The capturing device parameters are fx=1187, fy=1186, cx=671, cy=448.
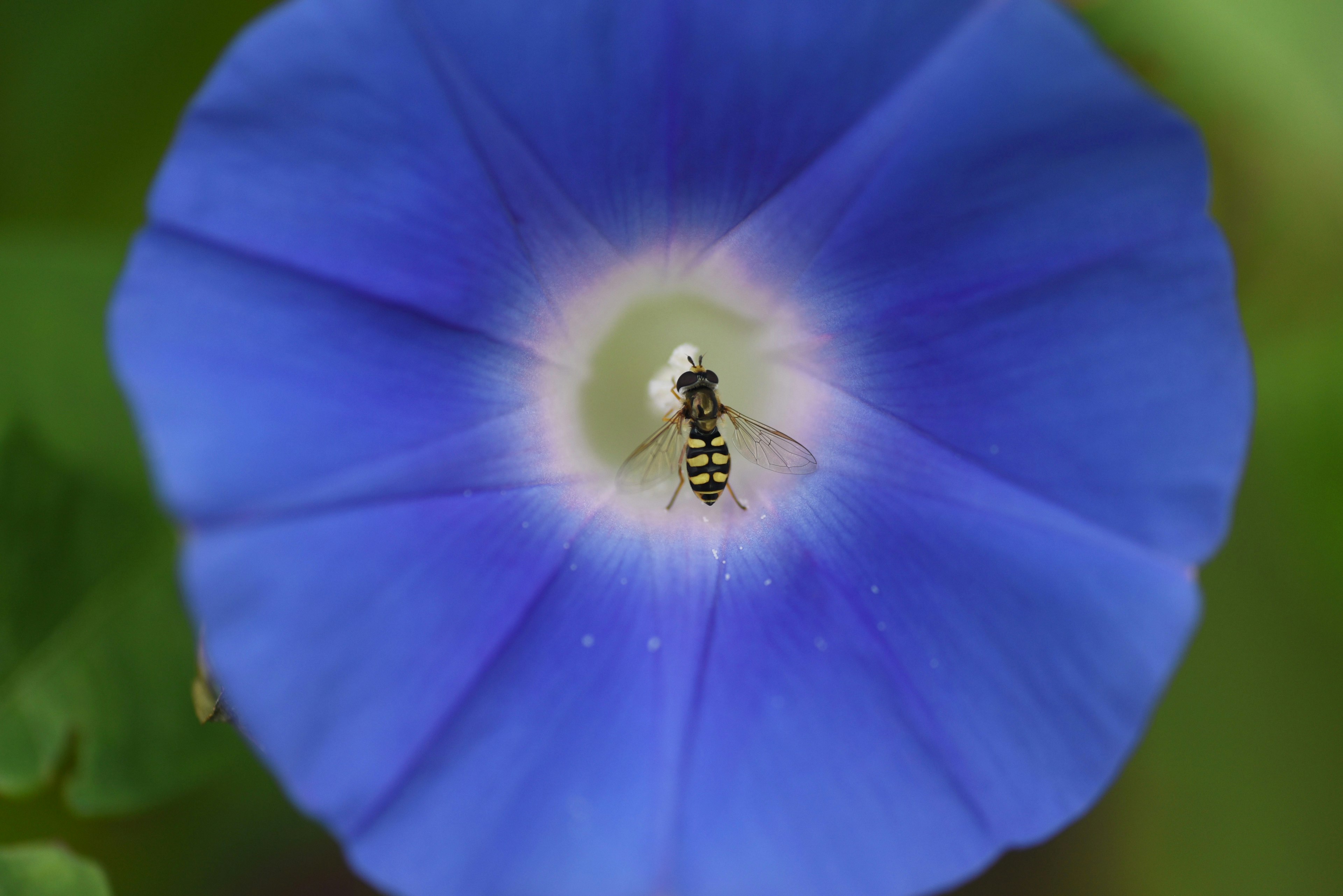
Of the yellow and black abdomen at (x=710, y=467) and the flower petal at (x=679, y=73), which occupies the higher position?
the flower petal at (x=679, y=73)

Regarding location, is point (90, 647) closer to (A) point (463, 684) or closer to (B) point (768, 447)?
(A) point (463, 684)

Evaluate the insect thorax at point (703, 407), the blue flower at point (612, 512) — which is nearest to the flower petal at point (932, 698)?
the blue flower at point (612, 512)

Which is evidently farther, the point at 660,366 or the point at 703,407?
the point at 660,366

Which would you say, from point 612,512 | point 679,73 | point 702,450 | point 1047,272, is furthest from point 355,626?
point 1047,272

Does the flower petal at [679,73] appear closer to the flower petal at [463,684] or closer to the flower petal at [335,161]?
the flower petal at [335,161]

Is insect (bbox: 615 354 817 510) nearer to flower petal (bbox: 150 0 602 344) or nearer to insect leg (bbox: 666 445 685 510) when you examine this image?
insect leg (bbox: 666 445 685 510)

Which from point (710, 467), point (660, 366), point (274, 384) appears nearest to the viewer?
point (274, 384)
